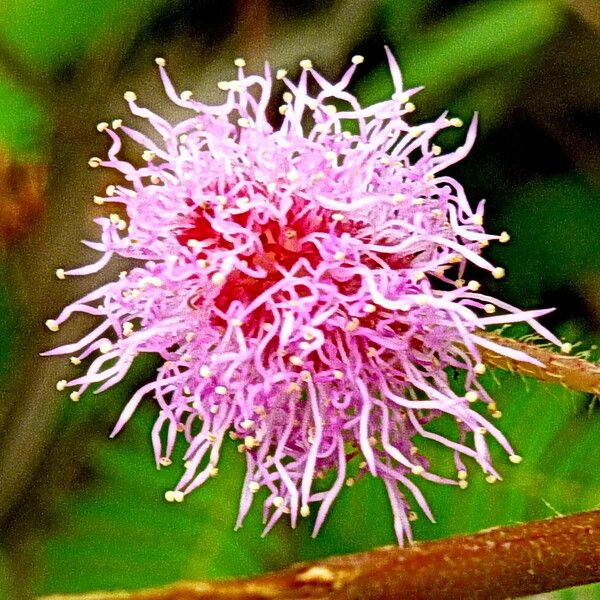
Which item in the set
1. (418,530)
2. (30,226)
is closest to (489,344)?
(418,530)

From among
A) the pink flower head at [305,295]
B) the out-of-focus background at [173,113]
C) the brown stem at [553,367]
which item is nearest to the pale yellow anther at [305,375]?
the pink flower head at [305,295]

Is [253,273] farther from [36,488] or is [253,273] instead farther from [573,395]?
[36,488]

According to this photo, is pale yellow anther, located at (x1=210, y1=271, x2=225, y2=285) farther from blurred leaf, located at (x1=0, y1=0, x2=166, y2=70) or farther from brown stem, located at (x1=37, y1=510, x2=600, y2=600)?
blurred leaf, located at (x1=0, y1=0, x2=166, y2=70)

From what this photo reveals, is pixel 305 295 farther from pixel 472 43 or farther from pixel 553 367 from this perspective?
pixel 472 43

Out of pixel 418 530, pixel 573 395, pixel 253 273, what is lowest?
pixel 418 530

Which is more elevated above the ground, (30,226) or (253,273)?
(30,226)
